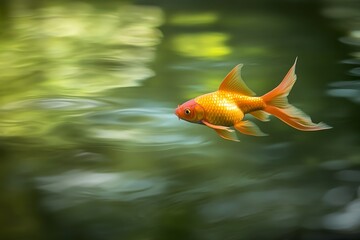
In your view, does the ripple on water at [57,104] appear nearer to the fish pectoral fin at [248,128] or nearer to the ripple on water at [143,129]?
→ the ripple on water at [143,129]

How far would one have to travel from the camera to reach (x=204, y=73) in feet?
3.59

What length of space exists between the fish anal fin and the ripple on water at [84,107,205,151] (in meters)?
0.12

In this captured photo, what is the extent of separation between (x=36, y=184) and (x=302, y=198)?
53 cm

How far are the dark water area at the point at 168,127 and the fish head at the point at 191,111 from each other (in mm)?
35

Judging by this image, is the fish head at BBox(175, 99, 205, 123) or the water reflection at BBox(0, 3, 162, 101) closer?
the fish head at BBox(175, 99, 205, 123)

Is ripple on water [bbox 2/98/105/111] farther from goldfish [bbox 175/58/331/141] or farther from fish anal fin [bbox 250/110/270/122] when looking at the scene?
fish anal fin [bbox 250/110/270/122]

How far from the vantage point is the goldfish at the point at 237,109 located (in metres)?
0.99

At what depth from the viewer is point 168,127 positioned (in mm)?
1054

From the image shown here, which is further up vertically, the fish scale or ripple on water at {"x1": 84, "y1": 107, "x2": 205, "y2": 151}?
the fish scale

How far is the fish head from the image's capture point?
989 millimetres

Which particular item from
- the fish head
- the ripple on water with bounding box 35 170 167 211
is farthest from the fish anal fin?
the ripple on water with bounding box 35 170 167 211

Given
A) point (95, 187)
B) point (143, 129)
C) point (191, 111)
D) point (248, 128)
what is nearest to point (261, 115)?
point (248, 128)

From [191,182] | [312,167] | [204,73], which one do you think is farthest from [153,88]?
[312,167]

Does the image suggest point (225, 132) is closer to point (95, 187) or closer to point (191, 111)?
point (191, 111)
